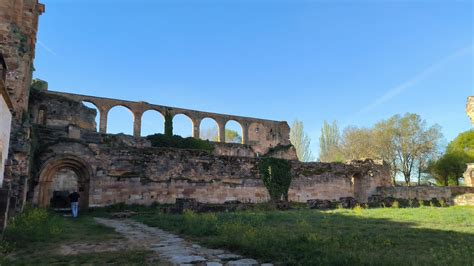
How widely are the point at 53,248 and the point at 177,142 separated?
24314mm

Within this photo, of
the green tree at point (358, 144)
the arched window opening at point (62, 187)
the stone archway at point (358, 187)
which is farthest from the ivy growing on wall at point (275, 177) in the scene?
the green tree at point (358, 144)

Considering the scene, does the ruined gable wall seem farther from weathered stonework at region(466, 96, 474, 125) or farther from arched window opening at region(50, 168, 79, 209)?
weathered stonework at region(466, 96, 474, 125)

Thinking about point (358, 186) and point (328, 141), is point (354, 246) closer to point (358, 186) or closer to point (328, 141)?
point (358, 186)

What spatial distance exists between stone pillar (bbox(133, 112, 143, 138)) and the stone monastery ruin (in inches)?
213

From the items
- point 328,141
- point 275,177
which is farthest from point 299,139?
point 275,177

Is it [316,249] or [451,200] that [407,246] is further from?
[451,200]

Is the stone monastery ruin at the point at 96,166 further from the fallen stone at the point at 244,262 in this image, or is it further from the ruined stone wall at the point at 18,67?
the fallen stone at the point at 244,262

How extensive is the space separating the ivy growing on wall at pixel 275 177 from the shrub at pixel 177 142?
11.3 meters

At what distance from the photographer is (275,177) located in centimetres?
1958

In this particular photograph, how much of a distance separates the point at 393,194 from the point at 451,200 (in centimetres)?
414

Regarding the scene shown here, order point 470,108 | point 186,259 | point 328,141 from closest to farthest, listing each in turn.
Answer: point 186,259, point 470,108, point 328,141

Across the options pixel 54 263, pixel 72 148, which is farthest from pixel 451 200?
pixel 54 263

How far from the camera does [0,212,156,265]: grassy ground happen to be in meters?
4.81

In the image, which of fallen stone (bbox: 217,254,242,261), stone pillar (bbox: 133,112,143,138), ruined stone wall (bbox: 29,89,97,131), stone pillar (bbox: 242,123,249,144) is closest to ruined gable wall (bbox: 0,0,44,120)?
fallen stone (bbox: 217,254,242,261)
